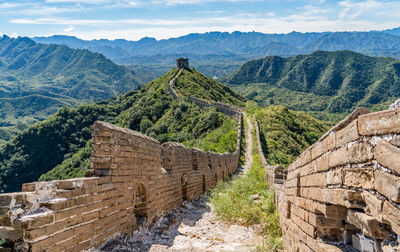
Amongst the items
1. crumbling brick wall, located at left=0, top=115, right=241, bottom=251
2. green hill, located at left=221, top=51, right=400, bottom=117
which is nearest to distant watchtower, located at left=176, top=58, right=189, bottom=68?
green hill, located at left=221, top=51, right=400, bottom=117

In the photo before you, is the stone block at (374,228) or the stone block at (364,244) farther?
the stone block at (364,244)

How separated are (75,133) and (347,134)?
244ft

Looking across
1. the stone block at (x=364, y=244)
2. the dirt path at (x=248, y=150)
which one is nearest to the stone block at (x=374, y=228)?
the stone block at (x=364, y=244)

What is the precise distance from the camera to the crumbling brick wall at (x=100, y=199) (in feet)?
13.3

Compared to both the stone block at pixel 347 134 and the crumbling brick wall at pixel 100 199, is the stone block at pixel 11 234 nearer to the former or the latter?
the crumbling brick wall at pixel 100 199

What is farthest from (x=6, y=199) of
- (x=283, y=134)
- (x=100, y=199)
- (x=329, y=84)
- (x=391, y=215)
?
(x=329, y=84)

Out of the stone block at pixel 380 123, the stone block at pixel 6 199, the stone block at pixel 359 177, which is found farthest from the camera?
the stone block at pixel 6 199

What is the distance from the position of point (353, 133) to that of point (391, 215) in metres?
0.87

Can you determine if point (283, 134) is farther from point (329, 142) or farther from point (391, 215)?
point (391, 215)

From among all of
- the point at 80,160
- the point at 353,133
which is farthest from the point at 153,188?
the point at 80,160

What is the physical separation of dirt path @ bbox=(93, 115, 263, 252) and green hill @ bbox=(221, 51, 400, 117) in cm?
10369

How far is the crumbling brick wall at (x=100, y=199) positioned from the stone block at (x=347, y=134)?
348cm

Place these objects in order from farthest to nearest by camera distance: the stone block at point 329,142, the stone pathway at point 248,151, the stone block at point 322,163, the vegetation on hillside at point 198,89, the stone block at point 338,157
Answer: the vegetation on hillside at point 198,89 → the stone pathway at point 248,151 → the stone block at point 322,163 → the stone block at point 329,142 → the stone block at point 338,157

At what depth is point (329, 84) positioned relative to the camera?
161 meters
